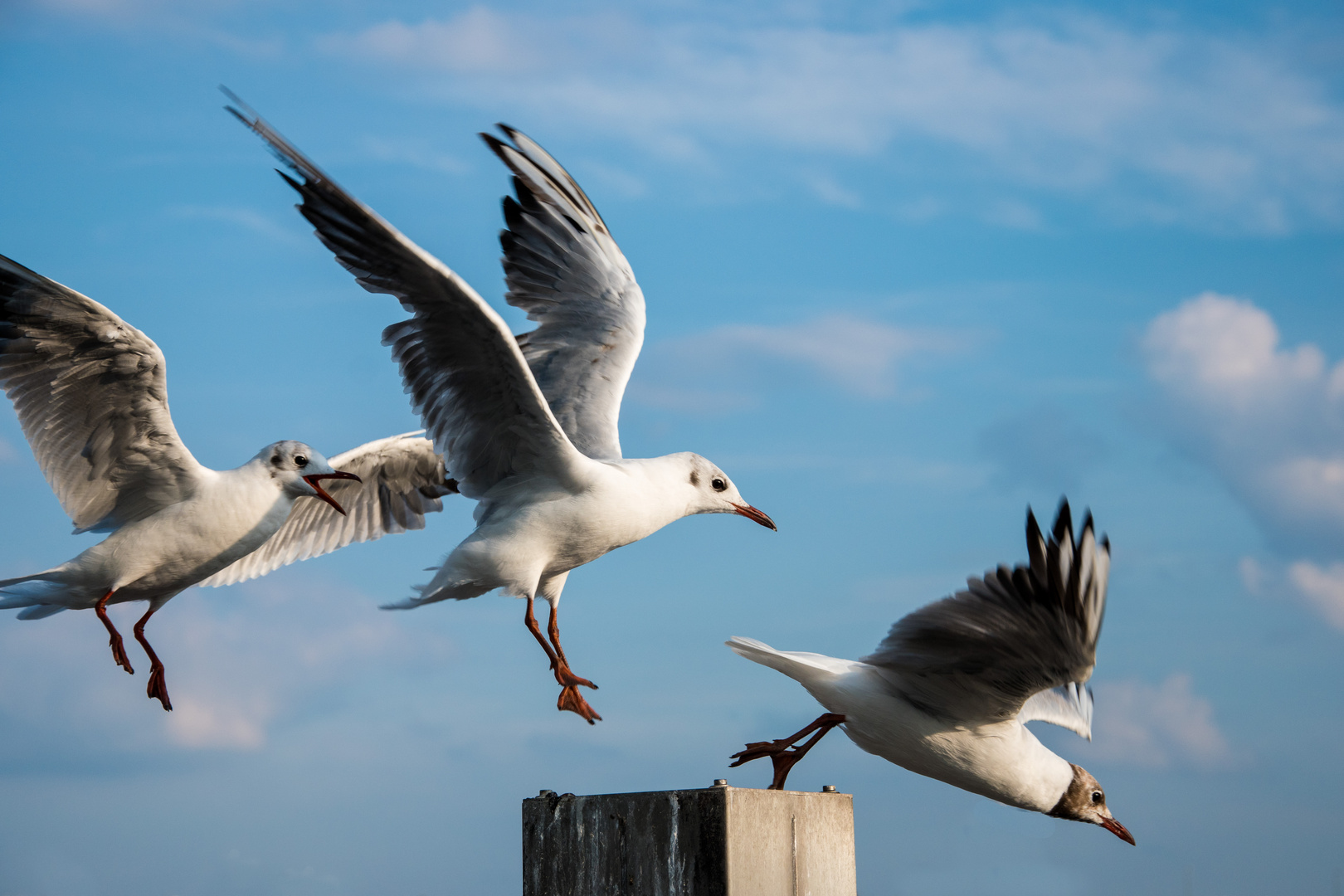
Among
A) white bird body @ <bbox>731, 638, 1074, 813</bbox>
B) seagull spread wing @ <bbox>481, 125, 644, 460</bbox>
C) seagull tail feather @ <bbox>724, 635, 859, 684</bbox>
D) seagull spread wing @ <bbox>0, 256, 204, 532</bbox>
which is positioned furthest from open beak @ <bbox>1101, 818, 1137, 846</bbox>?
seagull spread wing @ <bbox>0, 256, 204, 532</bbox>

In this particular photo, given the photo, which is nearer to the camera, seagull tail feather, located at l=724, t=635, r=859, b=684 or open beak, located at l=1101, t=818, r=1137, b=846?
seagull tail feather, located at l=724, t=635, r=859, b=684

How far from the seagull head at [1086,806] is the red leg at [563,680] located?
278 cm

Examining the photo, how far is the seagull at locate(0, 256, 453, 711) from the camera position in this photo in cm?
788

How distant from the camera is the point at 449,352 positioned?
745cm

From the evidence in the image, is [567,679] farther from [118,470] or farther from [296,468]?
[118,470]

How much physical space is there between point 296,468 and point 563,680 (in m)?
2.34

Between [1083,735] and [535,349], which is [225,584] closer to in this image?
[535,349]

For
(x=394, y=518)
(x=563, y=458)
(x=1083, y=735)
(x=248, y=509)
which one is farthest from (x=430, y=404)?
(x=1083, y=735)

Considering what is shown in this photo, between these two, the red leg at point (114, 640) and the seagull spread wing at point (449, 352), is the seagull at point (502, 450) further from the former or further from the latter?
the red leg at point (114, 640)

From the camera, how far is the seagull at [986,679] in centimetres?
604

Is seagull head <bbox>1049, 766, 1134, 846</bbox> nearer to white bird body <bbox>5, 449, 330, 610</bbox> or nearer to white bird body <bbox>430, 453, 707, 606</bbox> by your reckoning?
white bird body <bbox>430, 453, 707, 606</bbox>

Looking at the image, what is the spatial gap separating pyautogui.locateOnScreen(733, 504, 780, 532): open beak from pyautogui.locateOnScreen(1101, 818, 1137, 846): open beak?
2.65 m

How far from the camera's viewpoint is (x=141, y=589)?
838 cm

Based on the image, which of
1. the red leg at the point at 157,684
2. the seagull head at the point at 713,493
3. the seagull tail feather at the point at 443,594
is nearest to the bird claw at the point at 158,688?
the red leg at the point at 157,684
